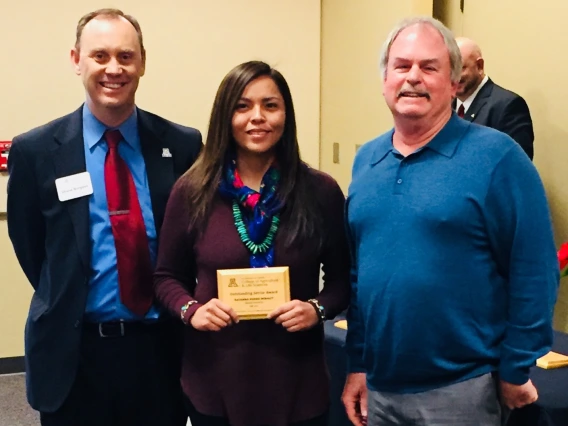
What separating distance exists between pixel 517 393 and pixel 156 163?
114cm

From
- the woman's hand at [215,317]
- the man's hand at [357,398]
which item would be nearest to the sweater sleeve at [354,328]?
the man's hand at [357,398]

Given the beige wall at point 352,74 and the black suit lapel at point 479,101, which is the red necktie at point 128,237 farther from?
the beige wall at point 352,74

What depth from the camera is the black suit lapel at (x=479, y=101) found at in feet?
10.9

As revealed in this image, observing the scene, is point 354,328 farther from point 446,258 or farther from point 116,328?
point 116,328

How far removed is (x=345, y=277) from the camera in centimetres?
178

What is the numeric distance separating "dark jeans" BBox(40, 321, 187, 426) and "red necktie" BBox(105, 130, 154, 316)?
0.30ft

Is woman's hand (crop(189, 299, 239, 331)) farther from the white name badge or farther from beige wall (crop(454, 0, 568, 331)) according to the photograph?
beige wall (crop(454, 0, 568, 331))

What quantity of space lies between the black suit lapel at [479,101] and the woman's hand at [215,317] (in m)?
2.20

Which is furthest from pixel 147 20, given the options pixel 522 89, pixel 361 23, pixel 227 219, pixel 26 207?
pixel 227 219

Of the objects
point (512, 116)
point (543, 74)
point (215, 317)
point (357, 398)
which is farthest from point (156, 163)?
point (543, 74)

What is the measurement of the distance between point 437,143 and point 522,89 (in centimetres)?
214

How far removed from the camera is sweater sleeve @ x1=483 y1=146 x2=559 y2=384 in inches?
55.3

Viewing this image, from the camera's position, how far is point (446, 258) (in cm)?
146

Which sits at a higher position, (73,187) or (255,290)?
(73,187)
